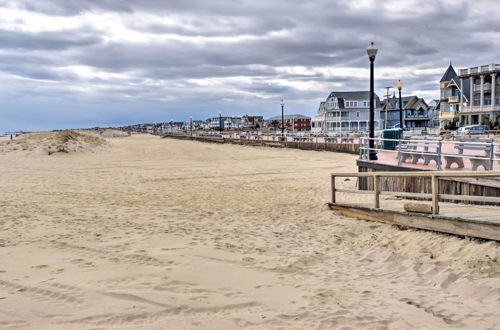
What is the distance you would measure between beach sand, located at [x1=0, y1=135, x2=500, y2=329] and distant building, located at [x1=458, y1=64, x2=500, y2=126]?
6403cm

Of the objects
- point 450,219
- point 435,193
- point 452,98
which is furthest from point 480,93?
point 450,219

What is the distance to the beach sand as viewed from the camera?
508cm

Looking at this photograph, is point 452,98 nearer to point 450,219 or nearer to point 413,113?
point 413,113

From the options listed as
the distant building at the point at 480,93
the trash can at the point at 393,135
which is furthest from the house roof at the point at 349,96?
the trash can at the point at 393,135

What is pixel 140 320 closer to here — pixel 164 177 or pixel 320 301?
pixel 320 301

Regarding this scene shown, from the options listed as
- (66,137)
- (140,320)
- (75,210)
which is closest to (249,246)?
(140,320)

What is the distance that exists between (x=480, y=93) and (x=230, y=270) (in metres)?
72.2

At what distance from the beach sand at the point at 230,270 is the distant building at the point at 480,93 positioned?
64.0 metres

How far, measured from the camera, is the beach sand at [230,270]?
5.08m

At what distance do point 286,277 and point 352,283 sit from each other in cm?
94

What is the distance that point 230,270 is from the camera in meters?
6.89

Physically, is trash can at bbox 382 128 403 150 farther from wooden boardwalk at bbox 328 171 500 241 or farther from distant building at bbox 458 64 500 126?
distant building at bbox 458 64 500 126

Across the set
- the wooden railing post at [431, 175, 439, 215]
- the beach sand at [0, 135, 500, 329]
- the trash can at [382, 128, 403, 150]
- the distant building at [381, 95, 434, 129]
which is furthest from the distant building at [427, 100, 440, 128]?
the wooden railing post at [431, 175, 439, 215]

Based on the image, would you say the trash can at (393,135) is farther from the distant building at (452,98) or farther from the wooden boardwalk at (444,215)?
the distant building at (452,98)
